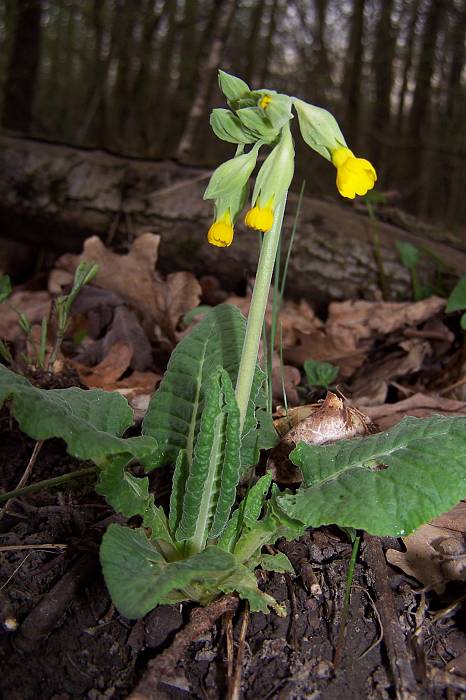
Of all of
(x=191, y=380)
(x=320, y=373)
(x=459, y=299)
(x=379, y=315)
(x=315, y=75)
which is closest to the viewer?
(x=191, y=380)

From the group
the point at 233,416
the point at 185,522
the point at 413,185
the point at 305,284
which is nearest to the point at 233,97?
the point at 233,416

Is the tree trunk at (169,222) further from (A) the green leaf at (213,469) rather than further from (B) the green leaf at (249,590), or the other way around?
(B) the green leaf at (249,590)

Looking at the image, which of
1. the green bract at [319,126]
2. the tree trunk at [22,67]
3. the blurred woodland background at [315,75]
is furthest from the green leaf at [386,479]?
the blurred woodland background at [315,75]

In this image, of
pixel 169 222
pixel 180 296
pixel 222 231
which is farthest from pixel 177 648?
pixel 169 222

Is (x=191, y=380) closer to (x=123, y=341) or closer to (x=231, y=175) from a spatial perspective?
(x=231, y=175)

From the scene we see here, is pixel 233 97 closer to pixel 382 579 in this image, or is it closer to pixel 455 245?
pixel 382 579
